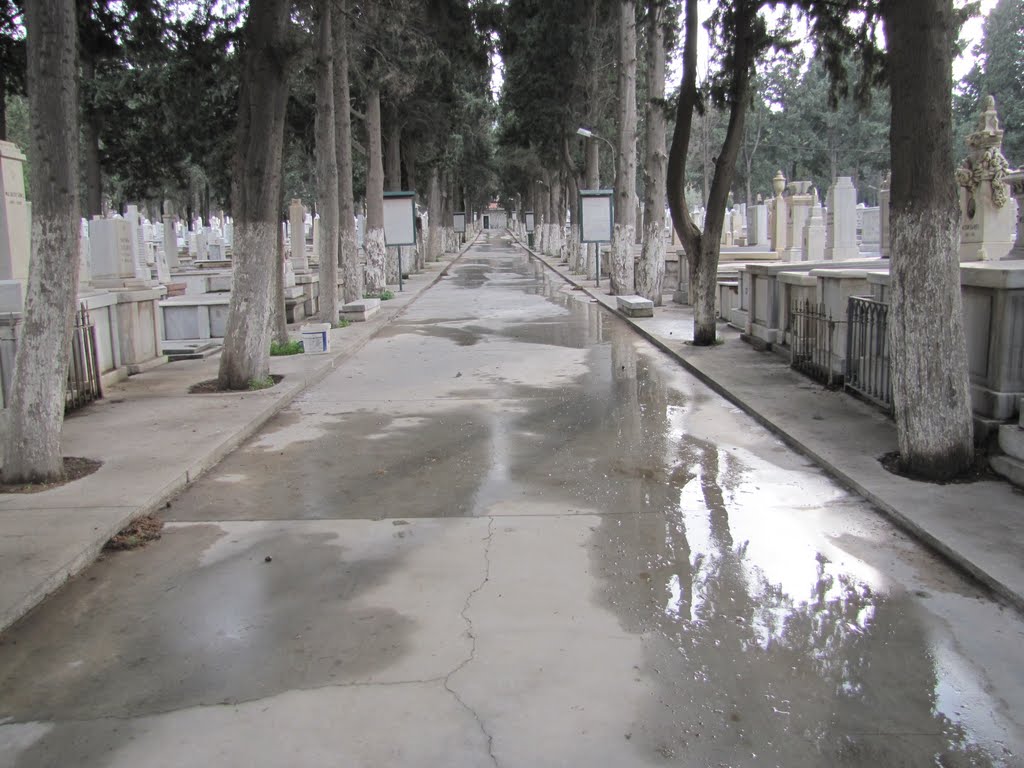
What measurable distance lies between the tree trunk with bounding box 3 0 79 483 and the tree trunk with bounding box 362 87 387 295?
17059 mm

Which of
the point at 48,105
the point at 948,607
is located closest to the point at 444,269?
the point at 48,105

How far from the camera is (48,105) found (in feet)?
22.5

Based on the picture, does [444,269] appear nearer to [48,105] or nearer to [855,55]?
[855,55]

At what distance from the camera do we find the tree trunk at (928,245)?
6.51 metres

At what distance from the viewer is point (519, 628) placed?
4473 mm

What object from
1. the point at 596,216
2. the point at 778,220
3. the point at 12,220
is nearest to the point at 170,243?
the point at 596,216

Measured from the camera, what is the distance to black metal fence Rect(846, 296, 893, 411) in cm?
907

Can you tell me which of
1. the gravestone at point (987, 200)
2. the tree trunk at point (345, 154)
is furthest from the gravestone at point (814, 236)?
the tree trunk at point (345, 154)

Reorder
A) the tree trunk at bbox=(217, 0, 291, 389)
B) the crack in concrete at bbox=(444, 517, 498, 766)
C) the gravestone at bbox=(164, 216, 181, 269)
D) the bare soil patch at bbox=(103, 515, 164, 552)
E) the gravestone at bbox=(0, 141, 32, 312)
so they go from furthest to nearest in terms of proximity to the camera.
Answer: the gravestone at bbox=(164, 216, 181, 269) < the tree trunk at bbox=(217, 0, 291, 389) < the gravestone at bbox=(0, 141, 32, 312) < the bare soil patch at bbox=(103, 515, 164, 552) < the crack in concrete at bbox=(444, 517, 498, 766)

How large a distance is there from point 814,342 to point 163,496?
26.9 feet

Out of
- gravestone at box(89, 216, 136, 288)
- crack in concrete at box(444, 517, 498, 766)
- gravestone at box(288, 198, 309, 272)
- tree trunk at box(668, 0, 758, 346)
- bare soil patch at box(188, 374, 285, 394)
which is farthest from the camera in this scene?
gravestone at box(288, 198, 309, 272)

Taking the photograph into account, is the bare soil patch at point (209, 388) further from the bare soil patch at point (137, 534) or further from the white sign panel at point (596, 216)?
the white sign panel at point (596, 216)

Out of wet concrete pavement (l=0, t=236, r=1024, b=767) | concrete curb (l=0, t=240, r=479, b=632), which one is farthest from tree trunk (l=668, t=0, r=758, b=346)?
wet concrete pavement (l=0, t=236, r=1024, b=767)

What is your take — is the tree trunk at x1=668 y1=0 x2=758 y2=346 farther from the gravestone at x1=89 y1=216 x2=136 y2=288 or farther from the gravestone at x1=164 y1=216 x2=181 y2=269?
the gravestone at x1=164 y1=216 x2=181 y2=269
